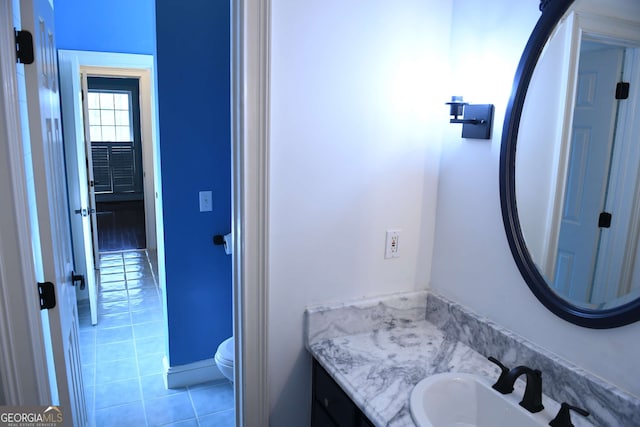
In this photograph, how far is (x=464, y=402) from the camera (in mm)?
1402

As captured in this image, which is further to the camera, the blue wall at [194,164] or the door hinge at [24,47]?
the blue wall at [194,164]

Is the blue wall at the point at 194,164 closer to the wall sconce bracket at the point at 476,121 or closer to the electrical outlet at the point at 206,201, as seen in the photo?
the electrical outlet at the point at 206,201

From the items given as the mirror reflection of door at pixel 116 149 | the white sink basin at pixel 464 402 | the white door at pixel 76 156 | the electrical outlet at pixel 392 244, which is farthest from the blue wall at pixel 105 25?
the mirror reflection of door at pixel 116 149

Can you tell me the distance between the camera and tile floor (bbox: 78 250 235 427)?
2.54 metres

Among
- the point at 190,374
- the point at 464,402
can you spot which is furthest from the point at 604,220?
the point at 190,374

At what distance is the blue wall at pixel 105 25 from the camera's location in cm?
318

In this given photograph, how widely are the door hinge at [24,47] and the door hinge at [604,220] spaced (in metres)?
1.66

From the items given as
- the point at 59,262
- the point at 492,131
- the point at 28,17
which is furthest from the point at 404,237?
the point at 28,17

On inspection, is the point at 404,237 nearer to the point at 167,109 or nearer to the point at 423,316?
the point at 423,316

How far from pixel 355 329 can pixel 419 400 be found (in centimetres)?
46

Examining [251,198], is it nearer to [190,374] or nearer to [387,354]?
[387,354]

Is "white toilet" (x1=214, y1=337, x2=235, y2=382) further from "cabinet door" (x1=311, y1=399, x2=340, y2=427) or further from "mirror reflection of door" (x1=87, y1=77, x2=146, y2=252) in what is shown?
"mirror reflection of door" (x1=87, y1=77, x2=146, y2=252)

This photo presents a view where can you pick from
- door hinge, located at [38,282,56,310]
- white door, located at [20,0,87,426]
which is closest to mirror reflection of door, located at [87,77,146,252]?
white door, located at [20,0,87,426]

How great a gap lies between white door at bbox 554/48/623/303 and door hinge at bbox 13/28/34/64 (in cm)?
156
